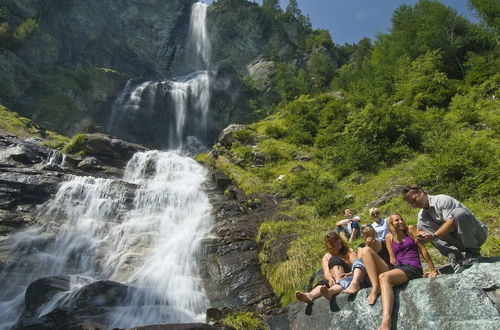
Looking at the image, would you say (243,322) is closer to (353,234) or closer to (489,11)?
(353,234)

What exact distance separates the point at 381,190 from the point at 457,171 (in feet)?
9.18

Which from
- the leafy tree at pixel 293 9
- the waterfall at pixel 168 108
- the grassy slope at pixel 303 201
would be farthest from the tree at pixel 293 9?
the grassy slope at pixel 303 201

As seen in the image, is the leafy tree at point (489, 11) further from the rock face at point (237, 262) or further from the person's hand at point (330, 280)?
the person's hand at point (330, 280)

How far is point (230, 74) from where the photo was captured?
49562 millimetres

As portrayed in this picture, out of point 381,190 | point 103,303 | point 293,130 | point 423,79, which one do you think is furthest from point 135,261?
point 423,79

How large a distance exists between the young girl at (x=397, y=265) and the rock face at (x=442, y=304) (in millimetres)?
183

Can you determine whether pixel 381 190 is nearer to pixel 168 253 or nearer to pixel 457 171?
pixel 457 171

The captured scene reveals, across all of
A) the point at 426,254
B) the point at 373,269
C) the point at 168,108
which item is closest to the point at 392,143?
the point at 426,254

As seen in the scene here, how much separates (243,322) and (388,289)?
4.36 meters

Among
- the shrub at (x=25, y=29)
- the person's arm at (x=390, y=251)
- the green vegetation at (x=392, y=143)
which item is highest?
the shrub at (x=25, y=29)

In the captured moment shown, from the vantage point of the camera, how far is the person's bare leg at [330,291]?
5.59 metres

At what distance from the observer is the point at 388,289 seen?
489 cm

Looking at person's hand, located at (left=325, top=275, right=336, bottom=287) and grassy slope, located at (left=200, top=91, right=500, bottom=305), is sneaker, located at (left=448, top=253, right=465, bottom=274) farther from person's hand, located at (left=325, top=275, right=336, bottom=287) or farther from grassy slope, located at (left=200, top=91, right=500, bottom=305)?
grassy slope, located at (left=200, top=91, right=500, bottom=305)

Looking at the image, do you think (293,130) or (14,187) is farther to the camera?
(293,130)
